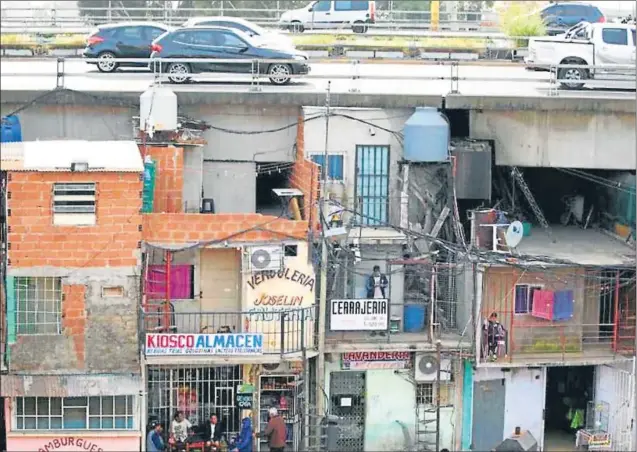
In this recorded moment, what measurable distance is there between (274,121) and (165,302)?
15.1ft

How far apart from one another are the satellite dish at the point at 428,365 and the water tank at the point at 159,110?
6.07m

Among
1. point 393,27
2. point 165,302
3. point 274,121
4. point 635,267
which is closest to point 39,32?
point 393,27

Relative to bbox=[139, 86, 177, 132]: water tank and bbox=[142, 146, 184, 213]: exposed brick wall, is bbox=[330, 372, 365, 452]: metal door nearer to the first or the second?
bbox=[142, 146, 184, 213]: exposed brick wall

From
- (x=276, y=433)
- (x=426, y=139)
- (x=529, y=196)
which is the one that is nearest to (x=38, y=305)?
(x=276, y=433)

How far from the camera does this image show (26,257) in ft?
90.0

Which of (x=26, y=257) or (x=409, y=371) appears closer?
(x=26, y=257)

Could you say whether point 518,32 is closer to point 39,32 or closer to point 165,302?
point 39,32

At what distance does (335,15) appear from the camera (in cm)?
4903

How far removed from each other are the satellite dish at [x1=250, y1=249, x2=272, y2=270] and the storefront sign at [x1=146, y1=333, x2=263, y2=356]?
4.01 feet

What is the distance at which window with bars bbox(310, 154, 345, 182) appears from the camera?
100 feet

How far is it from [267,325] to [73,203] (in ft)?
13.2

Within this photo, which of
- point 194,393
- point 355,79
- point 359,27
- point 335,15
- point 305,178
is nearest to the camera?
point 194,393

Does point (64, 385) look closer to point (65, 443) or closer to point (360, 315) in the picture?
point (65, 443)

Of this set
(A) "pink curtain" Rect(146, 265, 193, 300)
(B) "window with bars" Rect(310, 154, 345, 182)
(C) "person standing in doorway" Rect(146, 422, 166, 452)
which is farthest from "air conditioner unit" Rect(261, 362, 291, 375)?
(B) "window with bars" Rect(310, 154, 345, 182)
